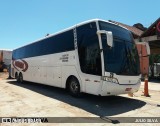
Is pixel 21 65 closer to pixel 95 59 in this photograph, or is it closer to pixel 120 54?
pixel 95 59

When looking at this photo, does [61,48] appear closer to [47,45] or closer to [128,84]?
[47,45]

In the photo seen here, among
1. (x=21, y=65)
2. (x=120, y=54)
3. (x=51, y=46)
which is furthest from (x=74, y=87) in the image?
(x=21, y=65)

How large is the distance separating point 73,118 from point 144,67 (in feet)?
27.3

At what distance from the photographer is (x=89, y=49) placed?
9.42 metres

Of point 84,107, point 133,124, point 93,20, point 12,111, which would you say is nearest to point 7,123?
point 12,111

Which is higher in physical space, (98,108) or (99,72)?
(99,72)

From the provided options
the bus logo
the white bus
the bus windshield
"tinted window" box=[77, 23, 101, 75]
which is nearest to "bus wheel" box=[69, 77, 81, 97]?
the white bus

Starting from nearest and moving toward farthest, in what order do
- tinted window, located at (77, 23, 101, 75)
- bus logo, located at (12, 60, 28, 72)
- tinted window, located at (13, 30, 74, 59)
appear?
1. tinted window, located at (77, 23, 101, 75)
2. tinted window, located at (13, 30, 74, 59)
3. bus logo, located at (12, 60, 28, 72)

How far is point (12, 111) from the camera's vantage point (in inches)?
303

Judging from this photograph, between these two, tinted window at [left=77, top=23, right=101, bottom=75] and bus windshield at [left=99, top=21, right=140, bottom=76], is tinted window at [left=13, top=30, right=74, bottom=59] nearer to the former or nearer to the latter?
tinted window at [left=77, top=23, right=101, bottom=75]

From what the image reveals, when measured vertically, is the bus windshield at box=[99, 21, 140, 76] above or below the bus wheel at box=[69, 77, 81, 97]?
above

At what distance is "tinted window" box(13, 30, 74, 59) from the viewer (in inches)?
445

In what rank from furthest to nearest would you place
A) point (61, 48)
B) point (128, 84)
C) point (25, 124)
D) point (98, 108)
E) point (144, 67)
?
point (144, 67) → point (61, 48) → point (128, 84) → point (98, 108) → point (25, 124)

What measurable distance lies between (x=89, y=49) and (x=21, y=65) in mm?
11308
